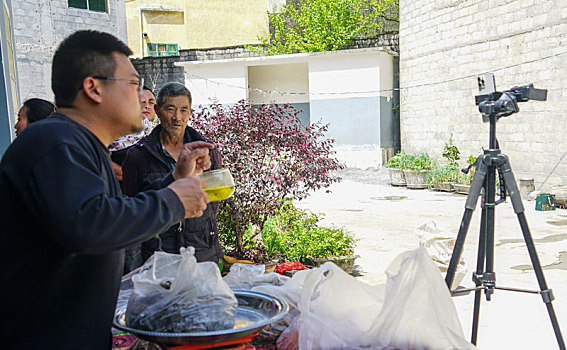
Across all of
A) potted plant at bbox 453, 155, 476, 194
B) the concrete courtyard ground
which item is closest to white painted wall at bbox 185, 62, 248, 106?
the concrete courtyard ground

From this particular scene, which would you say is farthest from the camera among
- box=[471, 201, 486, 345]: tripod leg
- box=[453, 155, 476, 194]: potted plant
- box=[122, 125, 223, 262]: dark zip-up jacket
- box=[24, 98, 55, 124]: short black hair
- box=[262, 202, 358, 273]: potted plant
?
box=[453, 155, 476, 194]: potted plant

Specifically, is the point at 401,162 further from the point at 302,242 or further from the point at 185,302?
the point at 185,302

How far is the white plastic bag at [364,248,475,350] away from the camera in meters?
1.64

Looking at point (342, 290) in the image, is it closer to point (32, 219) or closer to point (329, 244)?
point (32, 219)

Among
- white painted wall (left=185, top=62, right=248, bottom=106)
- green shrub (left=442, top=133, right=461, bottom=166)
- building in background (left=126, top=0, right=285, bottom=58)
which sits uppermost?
building in background (left=126, top=0, right=285, bottom=58)

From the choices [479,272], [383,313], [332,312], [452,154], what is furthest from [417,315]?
[452,154]

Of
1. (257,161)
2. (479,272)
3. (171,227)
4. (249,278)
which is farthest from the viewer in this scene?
(257,161)

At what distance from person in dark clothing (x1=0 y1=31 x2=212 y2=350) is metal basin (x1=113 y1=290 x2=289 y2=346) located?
0.14m

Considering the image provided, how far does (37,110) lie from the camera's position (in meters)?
4.08

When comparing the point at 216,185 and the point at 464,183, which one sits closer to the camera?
the point at 216,185

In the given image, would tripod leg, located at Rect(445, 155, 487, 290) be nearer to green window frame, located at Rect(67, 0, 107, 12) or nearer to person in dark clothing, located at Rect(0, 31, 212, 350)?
person in dark clothing, located at Rect(0, 31, 212, 350)

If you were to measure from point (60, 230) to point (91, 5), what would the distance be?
17.6 m

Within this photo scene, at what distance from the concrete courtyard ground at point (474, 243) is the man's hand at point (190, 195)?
314 cm

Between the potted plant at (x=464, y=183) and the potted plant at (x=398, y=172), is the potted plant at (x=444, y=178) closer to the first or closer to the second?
the potted plant at (x=464, y=183)
